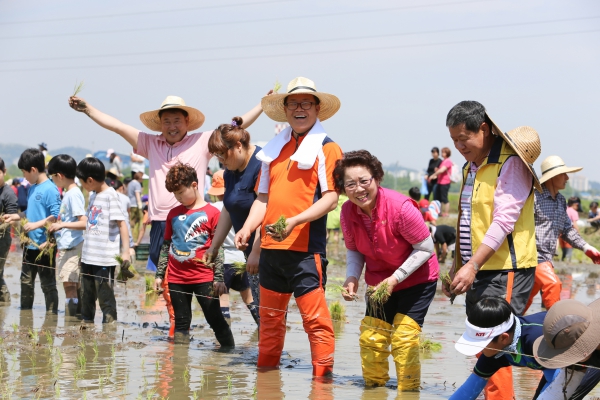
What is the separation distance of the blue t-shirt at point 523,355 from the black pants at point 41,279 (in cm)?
654

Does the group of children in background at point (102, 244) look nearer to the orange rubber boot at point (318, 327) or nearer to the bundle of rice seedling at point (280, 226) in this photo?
the orange rubber boot at point (318, 327)

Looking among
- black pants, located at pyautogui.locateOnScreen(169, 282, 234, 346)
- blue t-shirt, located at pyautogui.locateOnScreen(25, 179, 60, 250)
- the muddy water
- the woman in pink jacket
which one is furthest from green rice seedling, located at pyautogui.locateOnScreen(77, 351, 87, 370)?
blue t-shirt, located at pyautogui.locateOnScreen(25, 179, 60, 250)

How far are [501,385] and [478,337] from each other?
2.95 feet

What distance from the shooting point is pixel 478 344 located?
430 centimetres

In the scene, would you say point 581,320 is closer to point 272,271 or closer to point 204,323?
point 272,271

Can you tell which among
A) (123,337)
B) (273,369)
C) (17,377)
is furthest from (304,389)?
(123,337)

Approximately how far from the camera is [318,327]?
6.03 metres

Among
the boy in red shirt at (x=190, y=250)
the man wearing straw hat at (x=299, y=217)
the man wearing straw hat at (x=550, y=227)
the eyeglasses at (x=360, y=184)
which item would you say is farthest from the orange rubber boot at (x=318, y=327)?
the man wearing straw hat at (x=550, y=227)

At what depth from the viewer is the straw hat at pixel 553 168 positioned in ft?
25.6

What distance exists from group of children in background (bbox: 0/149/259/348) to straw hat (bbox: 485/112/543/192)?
101 inches

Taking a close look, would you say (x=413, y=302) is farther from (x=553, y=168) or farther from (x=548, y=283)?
(x=553, y=168)

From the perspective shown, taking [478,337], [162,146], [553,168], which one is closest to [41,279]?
[162,146]

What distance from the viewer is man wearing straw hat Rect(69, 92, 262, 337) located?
7957 mm

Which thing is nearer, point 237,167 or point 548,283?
point 237,167
